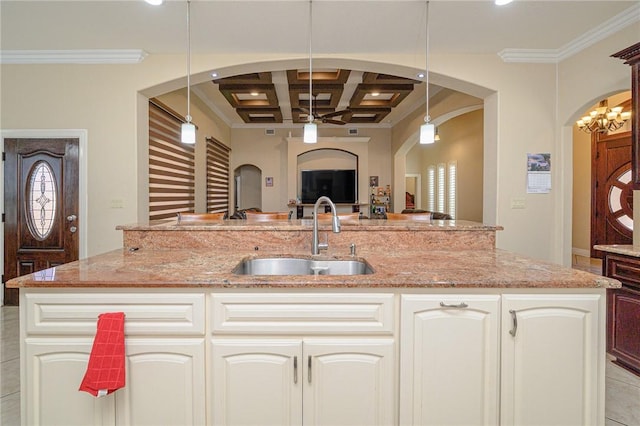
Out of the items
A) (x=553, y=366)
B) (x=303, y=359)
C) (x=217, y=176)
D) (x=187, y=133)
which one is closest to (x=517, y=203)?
(x=553, y=366)

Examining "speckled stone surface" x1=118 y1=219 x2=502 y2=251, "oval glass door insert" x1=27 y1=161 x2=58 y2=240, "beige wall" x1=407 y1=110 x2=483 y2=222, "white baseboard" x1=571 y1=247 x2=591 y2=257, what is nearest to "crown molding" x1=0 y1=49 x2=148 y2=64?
"oval glass door insert" x1=27 y1=161 x2=58 y2=240

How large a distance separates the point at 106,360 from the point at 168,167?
3.84m

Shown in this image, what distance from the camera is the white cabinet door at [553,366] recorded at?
1500 mm

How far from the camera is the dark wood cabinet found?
245cm

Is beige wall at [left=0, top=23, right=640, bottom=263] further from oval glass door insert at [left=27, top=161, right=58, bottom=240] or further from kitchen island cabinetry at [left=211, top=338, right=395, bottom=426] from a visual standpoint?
kitchen island cabinetry at [left=211, top=338, right=395, bottom=426]

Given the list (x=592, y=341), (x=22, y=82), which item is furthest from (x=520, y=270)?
(x=22, y=82)

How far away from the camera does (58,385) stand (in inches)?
59.2

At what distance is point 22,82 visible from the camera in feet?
12.3

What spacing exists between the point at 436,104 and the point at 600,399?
17.5 feet

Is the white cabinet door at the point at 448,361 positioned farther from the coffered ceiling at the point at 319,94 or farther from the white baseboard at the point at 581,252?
the white baseboard at the point at 581,252

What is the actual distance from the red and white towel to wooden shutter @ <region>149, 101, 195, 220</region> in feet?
10.3

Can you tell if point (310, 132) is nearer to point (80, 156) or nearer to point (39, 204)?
point (80, 156)

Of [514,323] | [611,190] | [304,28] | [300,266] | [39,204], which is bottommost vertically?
[514,323]

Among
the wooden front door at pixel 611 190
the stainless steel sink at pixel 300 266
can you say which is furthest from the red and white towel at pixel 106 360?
the wooden front door at pixel 611 190
